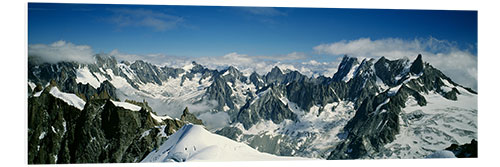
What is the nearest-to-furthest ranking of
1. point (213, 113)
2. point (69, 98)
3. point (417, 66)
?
point (69, 98) → point (417, 66) → point (213, 113)

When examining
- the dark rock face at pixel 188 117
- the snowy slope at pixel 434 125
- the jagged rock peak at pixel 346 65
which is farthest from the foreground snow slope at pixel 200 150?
the snowy slope at pixel 434 125

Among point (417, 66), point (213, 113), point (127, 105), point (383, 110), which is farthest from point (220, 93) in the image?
point (417, 66)

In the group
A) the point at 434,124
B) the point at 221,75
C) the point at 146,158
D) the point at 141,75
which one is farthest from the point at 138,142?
the point at 434,124

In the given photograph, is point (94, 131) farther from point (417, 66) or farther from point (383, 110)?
point (417, 66)

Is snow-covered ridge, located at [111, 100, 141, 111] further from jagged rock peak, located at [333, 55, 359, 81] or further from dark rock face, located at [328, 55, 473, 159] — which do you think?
dark rock face, located at [328, 55, 473, 159]

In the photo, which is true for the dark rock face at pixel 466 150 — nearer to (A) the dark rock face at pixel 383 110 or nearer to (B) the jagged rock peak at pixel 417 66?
(B) the jagged rock peak at pixel 417 66

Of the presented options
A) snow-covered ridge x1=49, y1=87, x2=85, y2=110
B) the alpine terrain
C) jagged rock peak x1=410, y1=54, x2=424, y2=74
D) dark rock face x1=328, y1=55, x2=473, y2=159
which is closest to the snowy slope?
the alpine terrain
